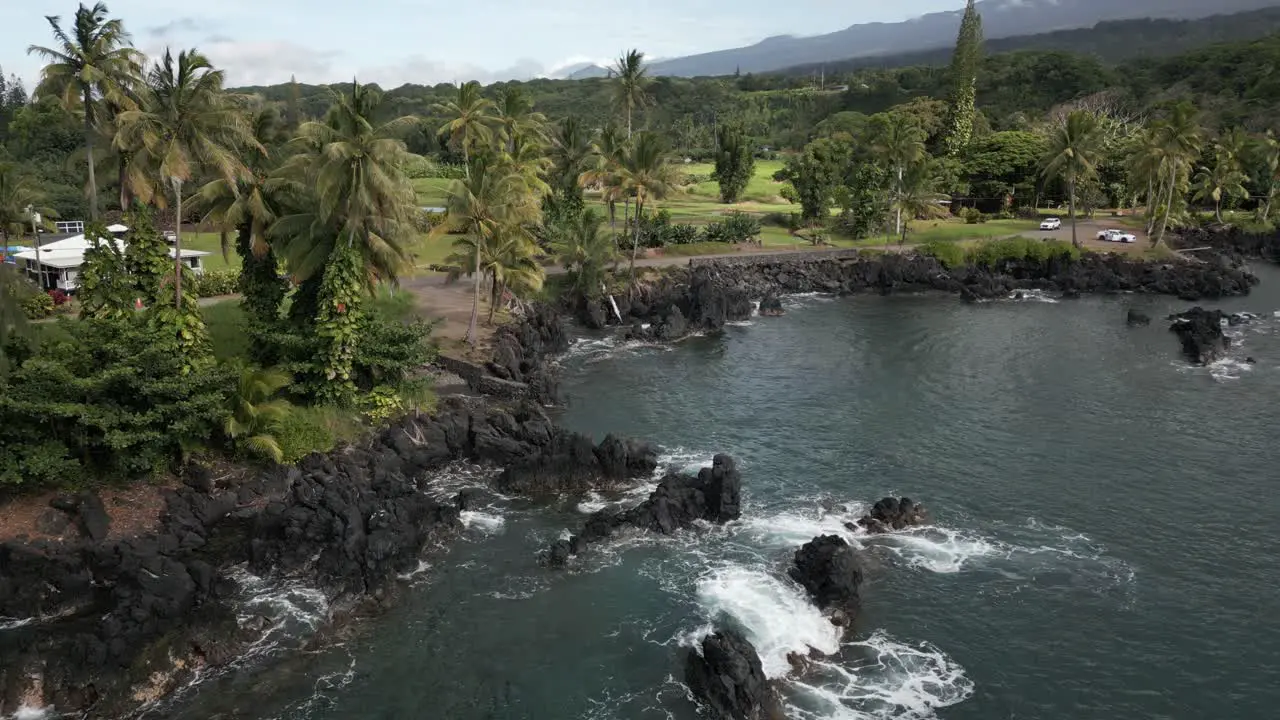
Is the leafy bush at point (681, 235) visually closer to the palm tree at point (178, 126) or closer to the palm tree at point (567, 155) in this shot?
the palm tree at point (567, 155)

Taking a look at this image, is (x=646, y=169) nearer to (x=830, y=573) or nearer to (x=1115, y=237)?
(x=830, y=573)

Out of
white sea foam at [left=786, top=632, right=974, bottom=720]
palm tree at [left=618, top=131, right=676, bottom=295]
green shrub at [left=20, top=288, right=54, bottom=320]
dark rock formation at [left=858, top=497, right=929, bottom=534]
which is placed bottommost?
white sea foam at [left=786, top=632, right=974, bottom=720]

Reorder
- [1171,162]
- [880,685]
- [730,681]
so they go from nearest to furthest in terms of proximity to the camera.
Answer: [730,681], [880,685], [1171,162]

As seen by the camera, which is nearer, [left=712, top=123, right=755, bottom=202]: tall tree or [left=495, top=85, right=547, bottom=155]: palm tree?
[left=495, top=85, right=547, bottom=155]: palm tree

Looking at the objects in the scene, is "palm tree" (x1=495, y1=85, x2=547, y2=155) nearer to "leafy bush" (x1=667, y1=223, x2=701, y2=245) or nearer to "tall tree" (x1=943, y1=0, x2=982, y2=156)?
"leafy bush" (x1=667, y1=223, x2=701, y2=245)

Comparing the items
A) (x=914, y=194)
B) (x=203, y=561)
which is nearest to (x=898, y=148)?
(x=914, y=194)

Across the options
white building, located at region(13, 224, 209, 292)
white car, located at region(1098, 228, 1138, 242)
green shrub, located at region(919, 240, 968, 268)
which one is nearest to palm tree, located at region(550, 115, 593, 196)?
white building, located at region(13, 224, 209, 292)
